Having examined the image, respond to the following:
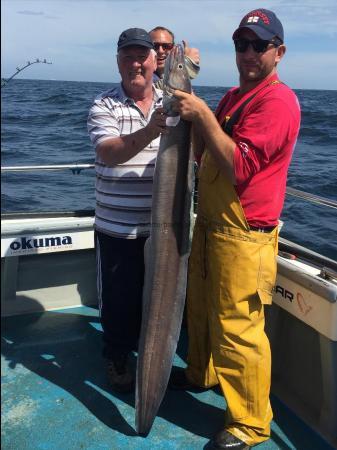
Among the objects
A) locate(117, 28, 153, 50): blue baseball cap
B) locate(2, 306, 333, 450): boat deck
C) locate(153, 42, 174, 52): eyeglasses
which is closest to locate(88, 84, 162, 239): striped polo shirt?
locate(117, 28, 153, 50): blue baseball cap

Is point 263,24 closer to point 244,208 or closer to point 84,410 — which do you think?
point 244,208

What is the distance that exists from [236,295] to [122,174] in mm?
1081

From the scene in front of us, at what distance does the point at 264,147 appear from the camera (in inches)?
104

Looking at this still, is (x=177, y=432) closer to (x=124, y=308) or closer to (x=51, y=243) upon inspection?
(x=124, y=308)

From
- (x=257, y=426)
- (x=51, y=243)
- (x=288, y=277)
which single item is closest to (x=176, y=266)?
(x=288, y=277)

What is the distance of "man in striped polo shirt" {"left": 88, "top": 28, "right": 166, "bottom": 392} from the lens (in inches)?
123

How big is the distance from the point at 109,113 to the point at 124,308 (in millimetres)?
1397

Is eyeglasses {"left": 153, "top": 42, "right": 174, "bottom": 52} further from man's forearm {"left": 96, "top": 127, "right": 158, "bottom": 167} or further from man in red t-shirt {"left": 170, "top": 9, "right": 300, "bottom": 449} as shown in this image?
man's forearm {"left": 96, "top": 127, "right": 158, "bottom": 167}

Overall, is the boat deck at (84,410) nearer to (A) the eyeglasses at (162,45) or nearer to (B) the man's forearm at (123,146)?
(B) the man's forearm at (123,146)

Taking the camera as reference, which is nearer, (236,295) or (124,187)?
(236,295)

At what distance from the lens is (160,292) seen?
9.87ft

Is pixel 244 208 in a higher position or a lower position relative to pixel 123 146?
lower

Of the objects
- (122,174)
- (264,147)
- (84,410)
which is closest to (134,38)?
(122,174)

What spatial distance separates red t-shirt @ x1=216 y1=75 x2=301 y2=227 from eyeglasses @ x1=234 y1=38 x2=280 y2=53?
184mm
